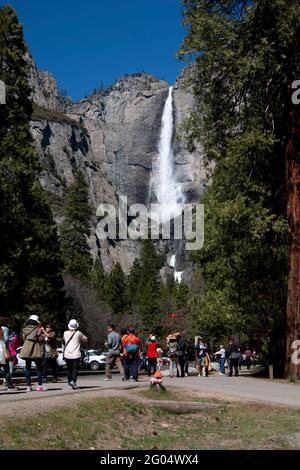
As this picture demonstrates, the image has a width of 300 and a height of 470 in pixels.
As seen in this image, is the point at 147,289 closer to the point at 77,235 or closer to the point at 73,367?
the point at 77,235

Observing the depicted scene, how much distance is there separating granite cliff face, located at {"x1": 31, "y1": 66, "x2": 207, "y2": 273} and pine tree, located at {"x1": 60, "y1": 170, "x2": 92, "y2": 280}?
174ft

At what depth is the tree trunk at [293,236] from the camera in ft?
63.3

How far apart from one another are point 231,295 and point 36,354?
10103 millimetres

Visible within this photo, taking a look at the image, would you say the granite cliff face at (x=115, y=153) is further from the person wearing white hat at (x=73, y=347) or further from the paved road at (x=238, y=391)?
the person wearing white hat at (x=73, y=347)

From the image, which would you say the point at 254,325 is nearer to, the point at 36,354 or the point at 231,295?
the point at 231,295

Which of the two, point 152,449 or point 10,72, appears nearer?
point 152,449

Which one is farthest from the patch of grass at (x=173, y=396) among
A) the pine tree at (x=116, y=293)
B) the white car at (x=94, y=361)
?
the pine tree at (x=116, y=293)

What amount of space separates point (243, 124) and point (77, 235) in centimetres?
6076

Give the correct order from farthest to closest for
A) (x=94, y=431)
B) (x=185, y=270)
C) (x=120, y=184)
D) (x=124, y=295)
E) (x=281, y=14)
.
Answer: (x=120, y=184)
(x=185, y=270)
(x=124, y=295)
(x=281, y=14)
(x=94, y=431)

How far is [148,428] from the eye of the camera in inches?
438

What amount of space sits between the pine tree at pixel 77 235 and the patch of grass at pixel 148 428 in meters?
61.8

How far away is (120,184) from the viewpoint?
584ft

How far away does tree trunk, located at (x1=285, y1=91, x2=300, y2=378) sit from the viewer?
19.3 meters

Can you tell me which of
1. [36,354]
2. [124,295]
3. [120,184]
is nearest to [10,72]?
[36,354]
